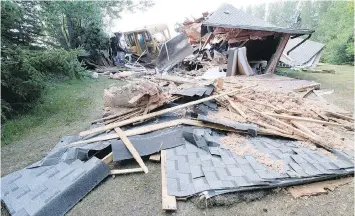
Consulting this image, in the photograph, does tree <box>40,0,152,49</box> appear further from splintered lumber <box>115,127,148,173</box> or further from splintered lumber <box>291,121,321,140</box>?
splintered lumber <box>291,121,321,140</box>

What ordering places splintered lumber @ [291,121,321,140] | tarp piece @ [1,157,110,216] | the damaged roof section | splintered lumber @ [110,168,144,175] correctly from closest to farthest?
tarp piece @ [1,157,110,216]
splintered lumber @ [110,168,144,175]
splintered lumber @ [291,121,321,140]
the damaged roof section

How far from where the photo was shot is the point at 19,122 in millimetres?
6176

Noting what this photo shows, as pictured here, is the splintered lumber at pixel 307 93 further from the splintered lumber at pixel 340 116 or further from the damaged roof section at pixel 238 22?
the damaged roof section at pixel 238 22

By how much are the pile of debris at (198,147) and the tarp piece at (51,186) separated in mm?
15

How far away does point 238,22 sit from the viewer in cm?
1112

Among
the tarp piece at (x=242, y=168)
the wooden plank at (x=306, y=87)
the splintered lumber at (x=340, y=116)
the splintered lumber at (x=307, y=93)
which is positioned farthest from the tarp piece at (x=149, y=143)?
the wooden plank at (x=306, y=87)

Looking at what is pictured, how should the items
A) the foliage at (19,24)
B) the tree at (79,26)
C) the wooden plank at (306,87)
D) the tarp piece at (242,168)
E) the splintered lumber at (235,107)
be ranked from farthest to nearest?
the tree at (79,26)
the wooden plank at (306,87)
the foliage at (19,24)
the splintered lumber at (235,107)
the tarp piece at (242,168)

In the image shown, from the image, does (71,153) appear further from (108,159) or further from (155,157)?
(155,157)

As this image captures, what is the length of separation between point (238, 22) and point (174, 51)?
4185mm

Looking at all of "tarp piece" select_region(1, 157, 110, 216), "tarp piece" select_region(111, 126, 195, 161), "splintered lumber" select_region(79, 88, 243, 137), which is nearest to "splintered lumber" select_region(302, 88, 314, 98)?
"splintered lumber" select_region(79, 88, 243, 137)

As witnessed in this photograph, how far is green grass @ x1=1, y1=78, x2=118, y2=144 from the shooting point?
580 centimetres

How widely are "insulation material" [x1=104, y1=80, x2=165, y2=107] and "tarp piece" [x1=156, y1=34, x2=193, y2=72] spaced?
7636mm

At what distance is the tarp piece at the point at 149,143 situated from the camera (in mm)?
4137

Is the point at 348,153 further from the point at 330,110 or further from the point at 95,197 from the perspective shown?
the point at 95,197
